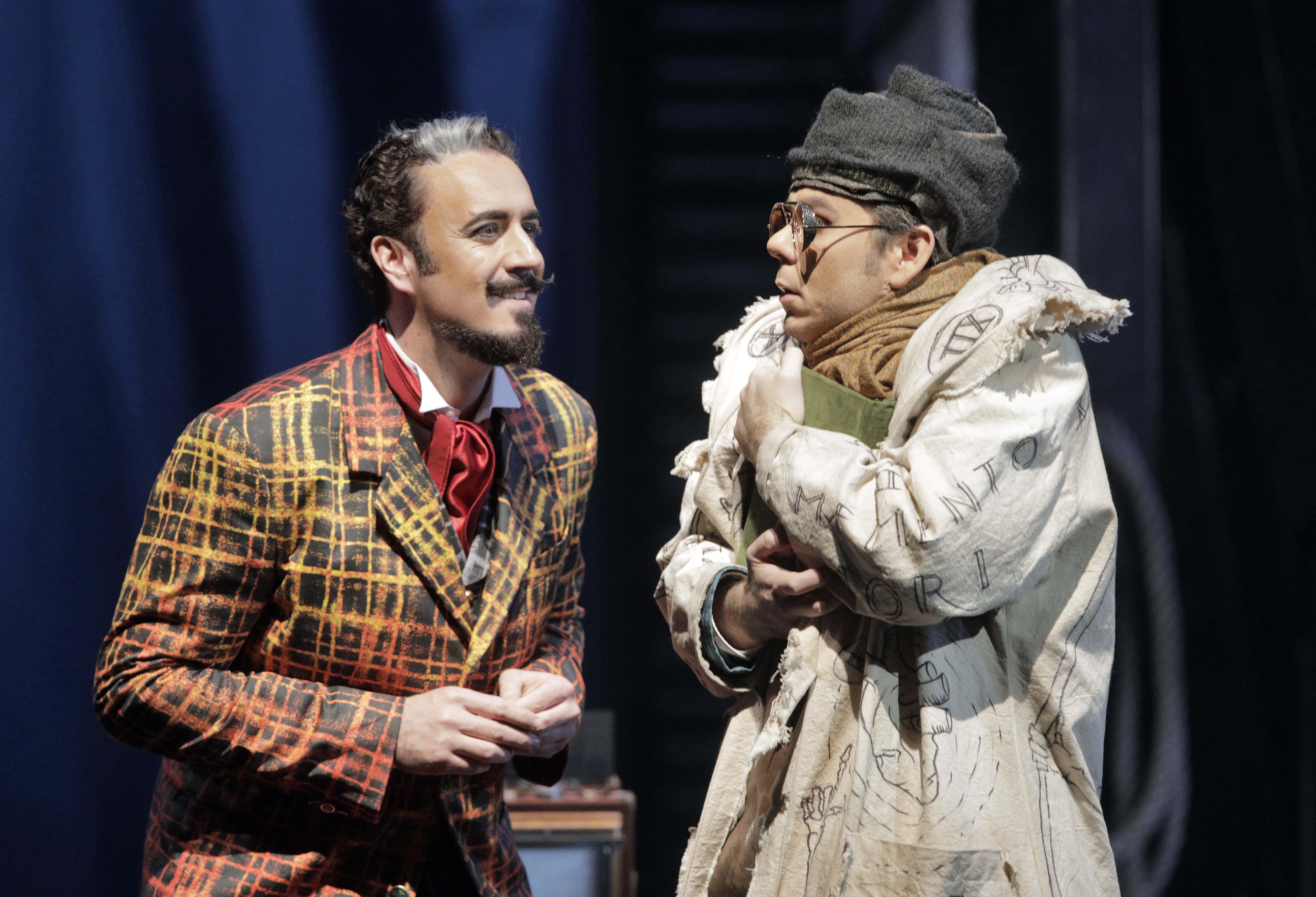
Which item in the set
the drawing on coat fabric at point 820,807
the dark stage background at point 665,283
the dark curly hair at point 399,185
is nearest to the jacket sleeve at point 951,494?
the drawing on coat fabric at point 820,807

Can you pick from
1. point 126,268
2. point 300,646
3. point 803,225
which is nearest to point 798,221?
point 803,225

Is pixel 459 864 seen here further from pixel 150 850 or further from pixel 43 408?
pixel 43 408

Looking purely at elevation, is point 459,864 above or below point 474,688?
below

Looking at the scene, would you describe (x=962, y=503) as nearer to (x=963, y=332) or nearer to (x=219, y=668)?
(x=963, y=332)

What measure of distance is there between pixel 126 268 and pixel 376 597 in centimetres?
119

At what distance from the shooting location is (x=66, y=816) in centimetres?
275

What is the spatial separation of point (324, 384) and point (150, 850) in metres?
0.85

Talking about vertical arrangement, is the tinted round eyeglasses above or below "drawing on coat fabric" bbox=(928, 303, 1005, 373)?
above

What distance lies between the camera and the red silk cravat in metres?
2.21

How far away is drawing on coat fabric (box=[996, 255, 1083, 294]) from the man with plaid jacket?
2.92 feet

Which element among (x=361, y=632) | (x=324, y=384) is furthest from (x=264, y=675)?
(x=324, y=384)

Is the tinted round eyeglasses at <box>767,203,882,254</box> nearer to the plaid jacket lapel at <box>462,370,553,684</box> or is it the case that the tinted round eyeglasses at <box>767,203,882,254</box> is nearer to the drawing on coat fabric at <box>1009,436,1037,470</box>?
the drawing on coat fabric at <box>1009,436,1037,470</box>

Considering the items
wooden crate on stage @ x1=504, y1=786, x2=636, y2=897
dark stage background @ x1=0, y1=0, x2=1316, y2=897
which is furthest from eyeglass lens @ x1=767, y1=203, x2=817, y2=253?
wooden crate on stage @ x1=504, y1=786, x2=636, y2=897

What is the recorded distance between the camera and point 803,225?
1.85 m
